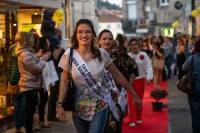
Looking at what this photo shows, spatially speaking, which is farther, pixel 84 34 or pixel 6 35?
pixel 6 35

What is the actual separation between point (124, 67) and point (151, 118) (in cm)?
400

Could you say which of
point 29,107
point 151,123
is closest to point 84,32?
point 29,107

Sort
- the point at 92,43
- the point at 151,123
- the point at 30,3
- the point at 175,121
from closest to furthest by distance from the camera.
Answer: the point at 92,43
the point at 151,123
the point at 175,121
the point at 30,3

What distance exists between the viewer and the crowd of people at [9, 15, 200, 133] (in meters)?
5.69

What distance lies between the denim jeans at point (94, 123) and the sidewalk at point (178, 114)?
4704mm

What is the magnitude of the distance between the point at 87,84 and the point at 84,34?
510 millimetres

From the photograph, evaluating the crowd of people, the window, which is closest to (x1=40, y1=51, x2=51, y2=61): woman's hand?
the crowd of people

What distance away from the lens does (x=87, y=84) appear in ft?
18.6

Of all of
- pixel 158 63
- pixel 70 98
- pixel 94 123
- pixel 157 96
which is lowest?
pixel 157 96

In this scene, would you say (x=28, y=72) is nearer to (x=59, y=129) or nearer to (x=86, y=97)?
(x=59, y=129)

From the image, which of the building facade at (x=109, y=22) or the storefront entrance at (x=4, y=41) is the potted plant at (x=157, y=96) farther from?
the building facade at (x=109, y=22)

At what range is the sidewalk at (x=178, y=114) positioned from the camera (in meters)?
10.6

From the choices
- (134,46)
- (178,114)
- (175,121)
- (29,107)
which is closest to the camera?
(29,107)

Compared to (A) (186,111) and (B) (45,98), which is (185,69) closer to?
(B) (45,98)
